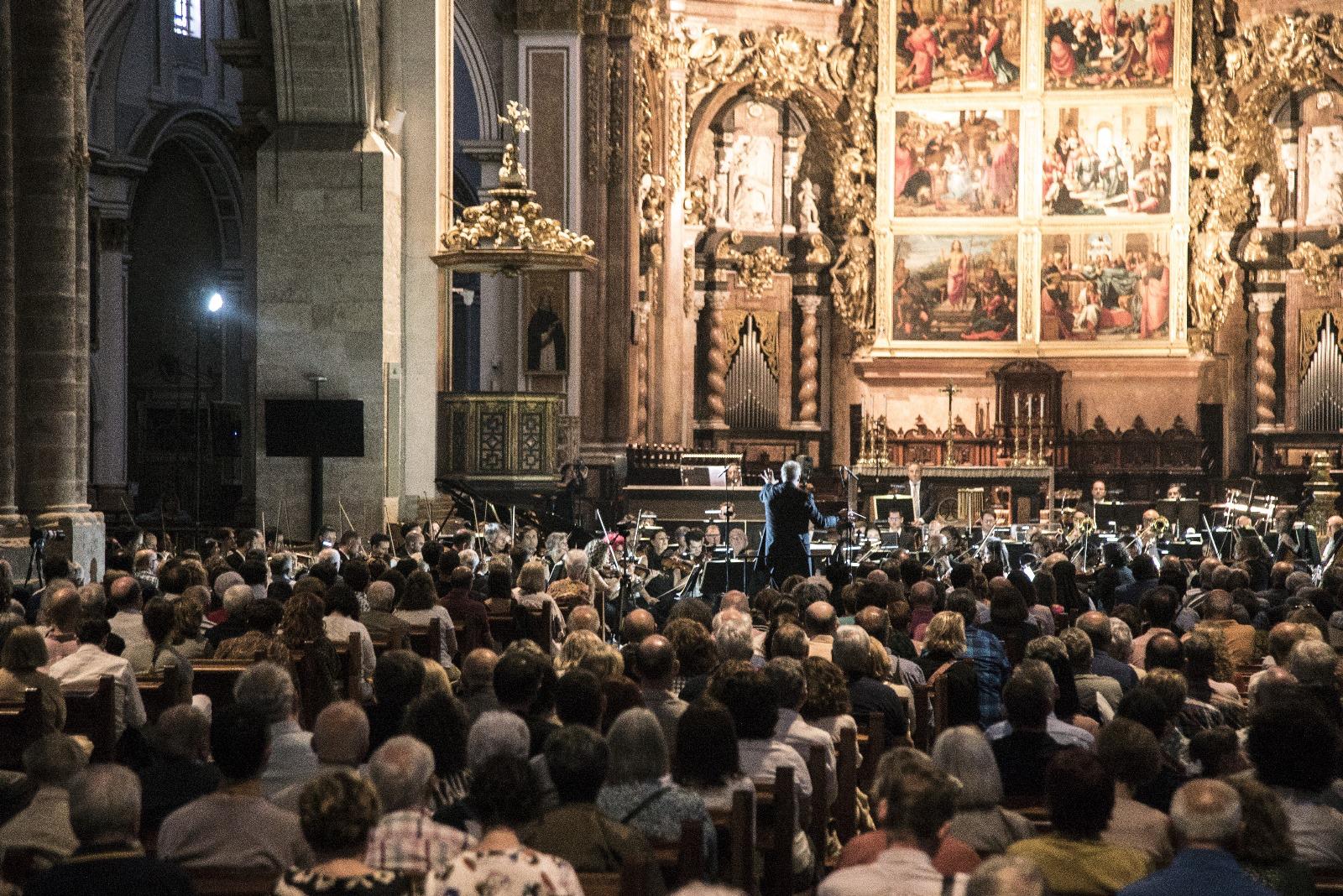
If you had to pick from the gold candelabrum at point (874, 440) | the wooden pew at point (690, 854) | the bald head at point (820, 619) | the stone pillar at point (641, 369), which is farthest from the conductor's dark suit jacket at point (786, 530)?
the gold candelabrum at point (874, 440)

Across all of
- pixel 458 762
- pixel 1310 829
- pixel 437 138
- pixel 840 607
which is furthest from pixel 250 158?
pixel 1310 829

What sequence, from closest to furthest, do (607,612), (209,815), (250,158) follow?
(209,815) → (607,612) → (250,158)

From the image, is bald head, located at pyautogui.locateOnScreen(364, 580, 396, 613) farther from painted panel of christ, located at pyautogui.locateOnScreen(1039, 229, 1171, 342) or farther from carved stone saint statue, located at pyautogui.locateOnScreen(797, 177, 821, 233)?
painted panel of christ, located at pyautogui.locateOnScreen(1039, 229, 1171, 342)

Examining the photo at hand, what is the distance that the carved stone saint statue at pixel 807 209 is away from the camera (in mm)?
33625

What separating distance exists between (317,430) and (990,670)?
38.3 ft

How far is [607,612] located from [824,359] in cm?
1980

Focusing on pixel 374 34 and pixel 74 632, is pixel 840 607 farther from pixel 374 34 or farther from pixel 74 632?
pixel 374 34

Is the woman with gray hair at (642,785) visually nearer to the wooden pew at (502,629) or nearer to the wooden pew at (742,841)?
the wooden pew at (742,841)

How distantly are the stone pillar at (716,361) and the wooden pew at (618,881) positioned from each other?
2814cm

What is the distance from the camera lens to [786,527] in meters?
16.8

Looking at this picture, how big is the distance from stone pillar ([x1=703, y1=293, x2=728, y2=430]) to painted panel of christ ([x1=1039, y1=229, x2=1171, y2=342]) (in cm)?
553

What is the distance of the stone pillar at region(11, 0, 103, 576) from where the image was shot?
15.2 meters

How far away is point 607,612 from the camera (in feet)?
49.4

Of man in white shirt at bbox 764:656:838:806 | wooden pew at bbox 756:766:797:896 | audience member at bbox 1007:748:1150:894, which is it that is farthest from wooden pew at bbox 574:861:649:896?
man in white shirt at bbox 764:656:838:806
